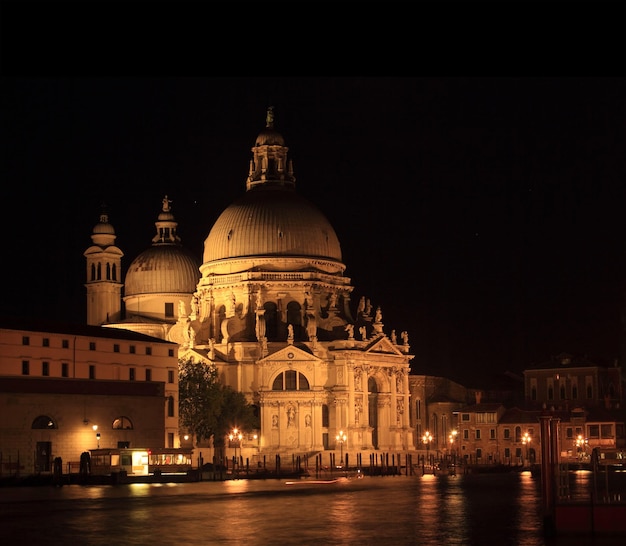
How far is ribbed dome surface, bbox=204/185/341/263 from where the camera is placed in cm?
10650

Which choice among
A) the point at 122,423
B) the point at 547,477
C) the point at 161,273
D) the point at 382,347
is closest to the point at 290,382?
the point at 382,347

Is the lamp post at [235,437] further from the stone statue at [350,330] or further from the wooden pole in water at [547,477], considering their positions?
the wooden pole in water at [547,477]

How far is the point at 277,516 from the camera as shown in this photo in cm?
4088

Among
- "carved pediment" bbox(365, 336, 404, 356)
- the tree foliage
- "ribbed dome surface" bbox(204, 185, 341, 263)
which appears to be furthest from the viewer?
"ribbed dome surface" bbox(204, 185, 341, 263)

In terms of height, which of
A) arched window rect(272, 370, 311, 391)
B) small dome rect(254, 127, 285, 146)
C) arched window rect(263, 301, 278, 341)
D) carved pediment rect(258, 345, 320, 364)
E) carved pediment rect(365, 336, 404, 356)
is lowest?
arched window rect(272, 370, 311, 391)

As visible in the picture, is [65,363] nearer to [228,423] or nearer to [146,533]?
[228,423]

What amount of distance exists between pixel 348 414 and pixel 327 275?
39.0ft

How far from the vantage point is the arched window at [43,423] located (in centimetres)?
7244

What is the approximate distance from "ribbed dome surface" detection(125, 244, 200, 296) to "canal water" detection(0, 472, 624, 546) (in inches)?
2164

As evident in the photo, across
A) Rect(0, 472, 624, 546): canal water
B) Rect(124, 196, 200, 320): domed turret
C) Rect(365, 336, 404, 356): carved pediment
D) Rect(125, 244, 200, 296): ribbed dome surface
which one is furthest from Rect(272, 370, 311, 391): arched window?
Rect(0, 472, 624, 546): canal water

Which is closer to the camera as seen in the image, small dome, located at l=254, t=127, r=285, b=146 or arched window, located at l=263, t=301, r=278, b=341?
arched window, located at l=263, t=301, r=278, b=341

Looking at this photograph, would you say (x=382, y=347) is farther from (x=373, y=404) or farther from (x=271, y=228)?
(x=271, y=228)

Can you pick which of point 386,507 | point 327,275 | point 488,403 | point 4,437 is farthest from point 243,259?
point 386,507

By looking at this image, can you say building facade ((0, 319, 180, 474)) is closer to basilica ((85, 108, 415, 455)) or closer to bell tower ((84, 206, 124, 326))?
basilica ((85, 108, 415, 455))
